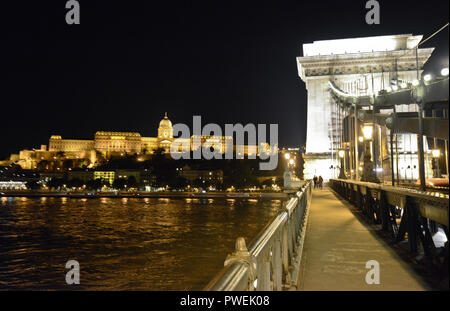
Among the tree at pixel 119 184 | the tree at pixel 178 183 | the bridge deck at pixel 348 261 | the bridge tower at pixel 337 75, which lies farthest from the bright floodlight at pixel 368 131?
the tree at pixel 119 184

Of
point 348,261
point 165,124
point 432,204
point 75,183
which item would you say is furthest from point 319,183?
point 165,124

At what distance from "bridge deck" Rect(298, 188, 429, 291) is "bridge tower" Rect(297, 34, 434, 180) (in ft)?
101

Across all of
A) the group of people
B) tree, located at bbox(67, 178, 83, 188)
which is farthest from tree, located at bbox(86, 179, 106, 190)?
the group of people

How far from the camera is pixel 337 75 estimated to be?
40.6 meters

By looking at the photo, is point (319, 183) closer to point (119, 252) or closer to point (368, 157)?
point (368, 157)

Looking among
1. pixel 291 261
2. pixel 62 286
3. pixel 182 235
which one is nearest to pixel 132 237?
pixel 182 235

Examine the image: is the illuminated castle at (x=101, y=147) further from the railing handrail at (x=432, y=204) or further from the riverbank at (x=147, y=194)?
the railing handrail at (x=432, y=204)

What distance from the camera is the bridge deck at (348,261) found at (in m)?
4.65

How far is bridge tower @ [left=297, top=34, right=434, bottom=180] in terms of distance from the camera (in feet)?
126

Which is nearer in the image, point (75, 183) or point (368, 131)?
point (368, 131)

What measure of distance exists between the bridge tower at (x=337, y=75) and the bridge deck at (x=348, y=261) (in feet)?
101

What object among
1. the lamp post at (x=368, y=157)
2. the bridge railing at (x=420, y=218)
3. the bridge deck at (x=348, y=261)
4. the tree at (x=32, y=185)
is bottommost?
the tree at (x=32, y=185)

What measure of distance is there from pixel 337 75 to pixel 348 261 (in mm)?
37785
